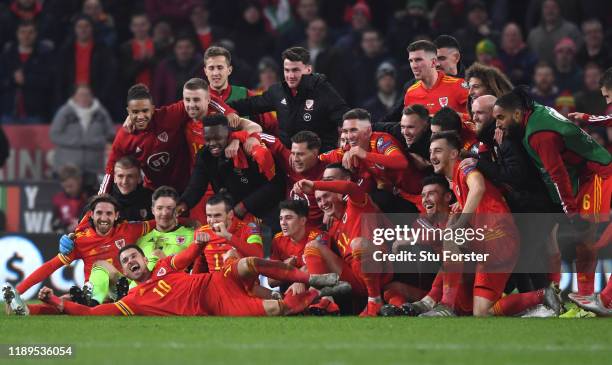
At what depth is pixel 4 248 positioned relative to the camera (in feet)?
50.9

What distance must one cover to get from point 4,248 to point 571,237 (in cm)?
684

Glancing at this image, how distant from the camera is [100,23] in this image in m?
19.2

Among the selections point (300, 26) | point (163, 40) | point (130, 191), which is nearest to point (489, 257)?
point (130, 191)

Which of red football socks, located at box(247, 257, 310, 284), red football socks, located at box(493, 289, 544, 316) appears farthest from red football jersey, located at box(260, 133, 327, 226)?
red football socks, located at box(493, 289, 544, 316)

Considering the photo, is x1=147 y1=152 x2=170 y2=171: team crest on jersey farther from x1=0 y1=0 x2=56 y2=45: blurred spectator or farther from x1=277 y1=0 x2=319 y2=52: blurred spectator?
x1=0 y1=0 x2=56 y2=45: blurred spectator

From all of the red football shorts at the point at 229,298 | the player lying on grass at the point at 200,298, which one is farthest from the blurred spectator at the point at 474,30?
the red football shorts at the point at 229,298

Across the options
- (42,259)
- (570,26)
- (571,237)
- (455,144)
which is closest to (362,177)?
(455,144)

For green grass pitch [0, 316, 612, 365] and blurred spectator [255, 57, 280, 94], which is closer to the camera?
green grass pitch [0, 316, 612, 365]

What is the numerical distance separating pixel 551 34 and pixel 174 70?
16.2 feet

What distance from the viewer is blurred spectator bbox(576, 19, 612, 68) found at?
17.8m

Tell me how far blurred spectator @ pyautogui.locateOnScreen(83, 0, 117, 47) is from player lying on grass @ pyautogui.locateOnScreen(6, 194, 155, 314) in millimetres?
6319

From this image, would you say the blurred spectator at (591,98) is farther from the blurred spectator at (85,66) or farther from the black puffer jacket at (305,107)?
the blurred spectator at (85,66)

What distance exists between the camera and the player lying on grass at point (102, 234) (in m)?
12.9

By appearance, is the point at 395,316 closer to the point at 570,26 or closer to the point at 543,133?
the point at 543,133
